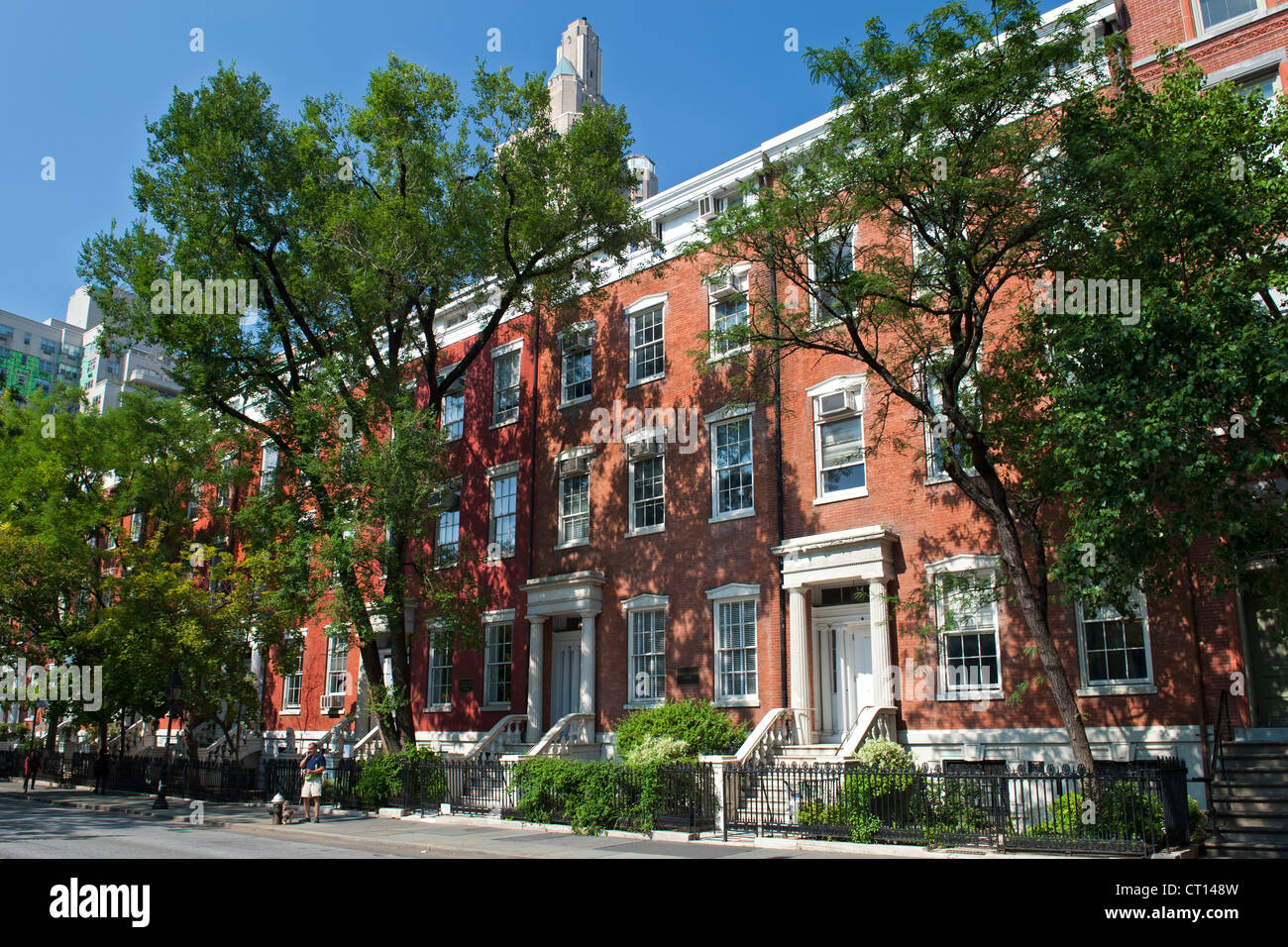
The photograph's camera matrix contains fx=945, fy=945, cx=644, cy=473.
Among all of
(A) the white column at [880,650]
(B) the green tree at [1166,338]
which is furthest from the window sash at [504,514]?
(B) the green tree at [1166,338]

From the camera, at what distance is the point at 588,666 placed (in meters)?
24.4

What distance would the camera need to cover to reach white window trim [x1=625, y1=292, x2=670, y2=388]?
25000 mm

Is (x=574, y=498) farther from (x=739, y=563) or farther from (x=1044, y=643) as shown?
(x=1044, y=643)

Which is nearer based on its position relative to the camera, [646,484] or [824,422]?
[824,422]

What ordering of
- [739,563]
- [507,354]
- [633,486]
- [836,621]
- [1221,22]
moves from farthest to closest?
[507,354] → [633,486] → [739,563] → [836,621] → [1221,22]

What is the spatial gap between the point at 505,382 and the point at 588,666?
374 inches

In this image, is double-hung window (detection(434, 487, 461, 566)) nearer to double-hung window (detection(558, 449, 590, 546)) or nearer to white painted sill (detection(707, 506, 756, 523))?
double-hung window (detection(558, 449, 590, 546))

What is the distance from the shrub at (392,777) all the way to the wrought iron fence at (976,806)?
25.2 feet

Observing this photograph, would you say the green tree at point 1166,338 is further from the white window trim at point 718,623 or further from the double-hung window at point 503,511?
the double-hung window at point 503,511

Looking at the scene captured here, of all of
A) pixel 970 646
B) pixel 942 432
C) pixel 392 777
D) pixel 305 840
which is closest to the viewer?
pixel 305 840

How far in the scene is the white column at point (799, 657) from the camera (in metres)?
20.3

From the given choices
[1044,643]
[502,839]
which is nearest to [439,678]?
[502,839]

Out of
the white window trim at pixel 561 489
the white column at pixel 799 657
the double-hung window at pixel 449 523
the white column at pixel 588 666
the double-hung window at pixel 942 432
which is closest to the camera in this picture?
the double-hung window at pixel 942 432

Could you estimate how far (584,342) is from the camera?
26.9m
